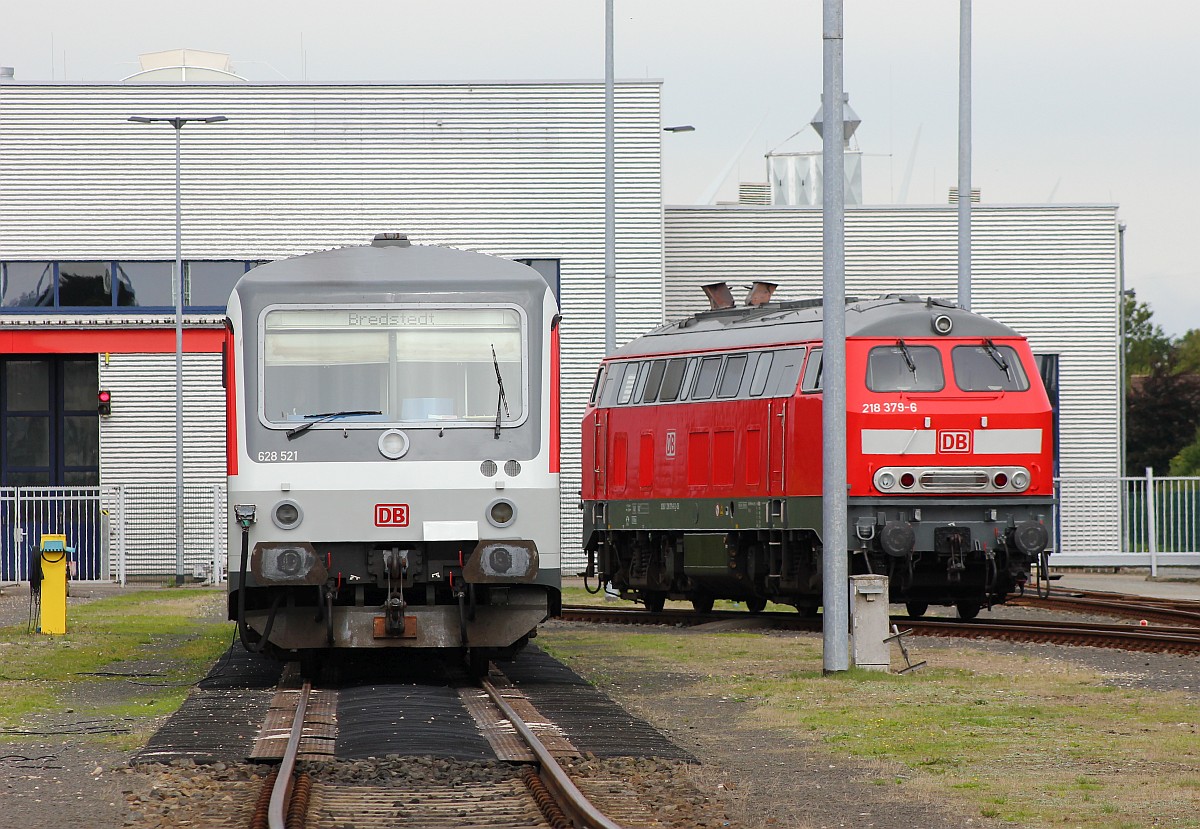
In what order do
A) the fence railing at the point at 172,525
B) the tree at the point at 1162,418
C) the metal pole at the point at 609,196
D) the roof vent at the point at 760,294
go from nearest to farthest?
the roof vent at the point at 760,294, the metal pole at the point at 609,196, the fence railing at the point at 172,525, the tree at the point at 1162,418

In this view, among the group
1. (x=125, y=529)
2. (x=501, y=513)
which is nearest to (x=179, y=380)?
(x=125, y=529)

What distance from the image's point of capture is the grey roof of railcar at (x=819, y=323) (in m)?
19.7

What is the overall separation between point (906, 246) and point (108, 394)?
18.3 meters

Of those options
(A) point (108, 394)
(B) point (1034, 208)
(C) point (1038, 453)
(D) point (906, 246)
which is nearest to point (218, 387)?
(A) point (108, 394)

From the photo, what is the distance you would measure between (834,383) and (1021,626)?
6122 mm

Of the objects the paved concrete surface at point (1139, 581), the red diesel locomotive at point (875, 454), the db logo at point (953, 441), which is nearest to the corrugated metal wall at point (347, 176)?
the paved concrete surface at point (1139, 581)

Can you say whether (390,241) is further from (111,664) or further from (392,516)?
(111,664)

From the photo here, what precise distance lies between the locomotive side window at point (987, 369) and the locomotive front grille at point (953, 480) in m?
0.99

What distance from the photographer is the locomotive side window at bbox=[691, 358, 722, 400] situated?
2133cm

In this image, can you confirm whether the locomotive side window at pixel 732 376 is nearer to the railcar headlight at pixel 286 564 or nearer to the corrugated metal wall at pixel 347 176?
the railcar headlight at pixel 286 564

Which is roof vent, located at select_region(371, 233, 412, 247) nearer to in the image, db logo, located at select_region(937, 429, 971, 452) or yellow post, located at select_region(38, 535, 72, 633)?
db logo, located at select_region(937, 429, 971, 452)

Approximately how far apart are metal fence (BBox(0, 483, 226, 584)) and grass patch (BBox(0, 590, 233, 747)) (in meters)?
9.92

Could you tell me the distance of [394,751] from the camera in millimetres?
10484

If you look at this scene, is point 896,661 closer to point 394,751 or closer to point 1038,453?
point 1038,453
